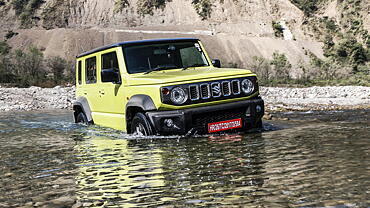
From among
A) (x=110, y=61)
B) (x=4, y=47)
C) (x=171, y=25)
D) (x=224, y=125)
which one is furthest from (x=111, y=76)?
(x=171, y=25)

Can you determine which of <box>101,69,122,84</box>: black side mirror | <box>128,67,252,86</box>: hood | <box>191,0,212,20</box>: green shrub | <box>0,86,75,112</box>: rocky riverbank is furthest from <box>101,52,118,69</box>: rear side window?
<box>191,0,212,20</box>: green shrub

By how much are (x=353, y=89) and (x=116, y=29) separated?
50935 millimetres

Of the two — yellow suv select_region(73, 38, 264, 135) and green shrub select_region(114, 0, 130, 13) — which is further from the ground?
green shrub select_region(114, 0, 130, 13)

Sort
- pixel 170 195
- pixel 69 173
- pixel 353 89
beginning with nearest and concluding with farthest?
pixel 170 195 < pixel 69 173 < pixel 353 89

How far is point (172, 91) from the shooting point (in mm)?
6809

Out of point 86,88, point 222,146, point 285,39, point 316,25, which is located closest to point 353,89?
point 86,88

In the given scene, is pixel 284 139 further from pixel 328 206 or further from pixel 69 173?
pixel 328 206

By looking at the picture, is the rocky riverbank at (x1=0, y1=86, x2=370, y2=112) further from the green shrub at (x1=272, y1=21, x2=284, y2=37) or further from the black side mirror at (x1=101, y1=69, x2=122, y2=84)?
the green shrub at (x1=272, y1=21, x2=284, y2=37)

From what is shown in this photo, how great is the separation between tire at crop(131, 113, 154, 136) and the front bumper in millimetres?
144

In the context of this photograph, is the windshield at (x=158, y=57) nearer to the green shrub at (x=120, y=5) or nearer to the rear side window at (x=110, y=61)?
the rear side window at (x=110, y=61)

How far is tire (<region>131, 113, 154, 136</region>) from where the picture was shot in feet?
23.1

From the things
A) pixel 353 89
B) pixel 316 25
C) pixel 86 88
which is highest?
pixel 316 25

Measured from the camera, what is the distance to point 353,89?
29562 mm

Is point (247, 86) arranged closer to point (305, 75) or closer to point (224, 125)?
point (224, 125)
